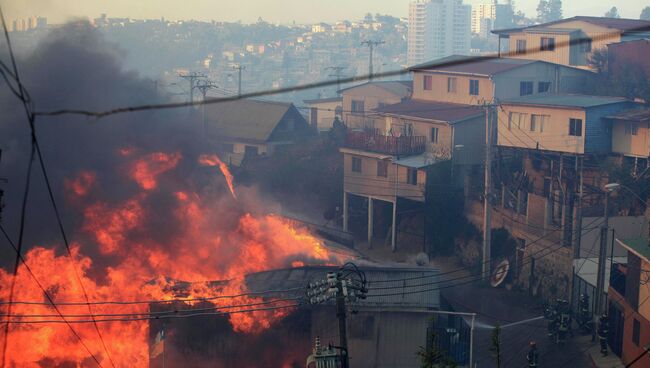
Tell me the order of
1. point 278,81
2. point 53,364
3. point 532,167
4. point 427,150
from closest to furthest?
point 53,364
point 532,167
point 427,150
point 278,81

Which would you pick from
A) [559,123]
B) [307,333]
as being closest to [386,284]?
[307,333]

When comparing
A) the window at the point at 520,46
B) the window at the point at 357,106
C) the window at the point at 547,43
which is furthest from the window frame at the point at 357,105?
the window at the point at 547,43

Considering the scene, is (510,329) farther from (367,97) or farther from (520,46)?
(367,97)

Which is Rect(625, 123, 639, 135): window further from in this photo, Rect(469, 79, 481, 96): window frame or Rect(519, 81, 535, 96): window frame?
Rect(469, 79, 481, 96): window frame

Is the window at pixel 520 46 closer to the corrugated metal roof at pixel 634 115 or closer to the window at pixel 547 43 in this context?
the window at pixel 547 43

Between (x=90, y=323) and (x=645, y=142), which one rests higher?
(x=645, y=142)

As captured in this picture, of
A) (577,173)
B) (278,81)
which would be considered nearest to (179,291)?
(577,173)

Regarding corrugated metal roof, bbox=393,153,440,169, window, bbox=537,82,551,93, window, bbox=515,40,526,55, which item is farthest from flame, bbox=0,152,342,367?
window, bbox=515,40,526,55

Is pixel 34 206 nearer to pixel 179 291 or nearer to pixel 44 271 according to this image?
pixel 44 271
